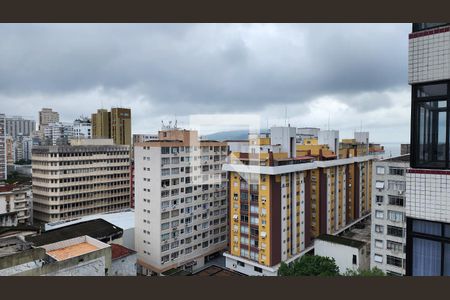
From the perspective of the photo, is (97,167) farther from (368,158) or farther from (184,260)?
(368,158)

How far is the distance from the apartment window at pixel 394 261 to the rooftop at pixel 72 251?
537 cm

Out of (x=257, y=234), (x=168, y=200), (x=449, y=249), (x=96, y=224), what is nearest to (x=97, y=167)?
(x=96, y=224)

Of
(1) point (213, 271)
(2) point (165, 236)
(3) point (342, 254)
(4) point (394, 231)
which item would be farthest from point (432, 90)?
(1) point (213, 271)

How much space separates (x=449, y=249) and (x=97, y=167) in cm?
1317

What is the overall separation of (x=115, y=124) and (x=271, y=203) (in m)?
15.0

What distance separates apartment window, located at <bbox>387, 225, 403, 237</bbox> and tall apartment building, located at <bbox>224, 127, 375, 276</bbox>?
269 cm

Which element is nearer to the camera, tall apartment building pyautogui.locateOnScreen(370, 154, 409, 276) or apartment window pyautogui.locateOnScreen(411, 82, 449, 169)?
apartment window pyautogui.locateOnScreen(411, 82, 449, 169)

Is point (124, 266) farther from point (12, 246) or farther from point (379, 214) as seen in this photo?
point (379, 214)

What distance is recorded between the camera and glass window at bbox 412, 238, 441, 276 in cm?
150

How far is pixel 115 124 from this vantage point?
20.1 metres

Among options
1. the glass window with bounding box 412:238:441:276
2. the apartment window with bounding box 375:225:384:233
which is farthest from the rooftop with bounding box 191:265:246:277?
the glass window with bounding box 412:238:441:276

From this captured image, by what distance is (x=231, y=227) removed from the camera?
862 cm

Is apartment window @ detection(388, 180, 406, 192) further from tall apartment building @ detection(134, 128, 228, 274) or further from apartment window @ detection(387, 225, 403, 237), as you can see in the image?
tall apartment building @ detection(134, 128, 228, 274)

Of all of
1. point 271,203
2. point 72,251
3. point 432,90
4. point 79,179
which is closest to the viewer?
point 432,90
